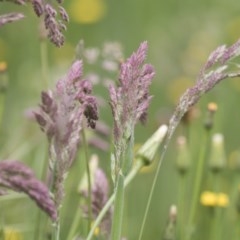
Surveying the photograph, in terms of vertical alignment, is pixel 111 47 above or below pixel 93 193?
above

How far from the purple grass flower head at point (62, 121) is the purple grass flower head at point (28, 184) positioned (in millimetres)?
165

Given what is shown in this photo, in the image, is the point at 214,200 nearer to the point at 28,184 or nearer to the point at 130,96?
the point at 130,96

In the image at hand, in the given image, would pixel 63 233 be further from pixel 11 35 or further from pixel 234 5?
pixel 234 5

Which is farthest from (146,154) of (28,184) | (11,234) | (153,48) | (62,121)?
(153,48)

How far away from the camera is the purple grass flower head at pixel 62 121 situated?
4.58ft

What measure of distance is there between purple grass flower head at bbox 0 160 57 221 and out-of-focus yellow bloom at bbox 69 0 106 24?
485 centimetres

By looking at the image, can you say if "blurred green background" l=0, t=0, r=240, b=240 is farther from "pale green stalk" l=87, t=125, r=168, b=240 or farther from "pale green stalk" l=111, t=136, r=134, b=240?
"pale green stalk" l=111, t=136, r=134, b=240

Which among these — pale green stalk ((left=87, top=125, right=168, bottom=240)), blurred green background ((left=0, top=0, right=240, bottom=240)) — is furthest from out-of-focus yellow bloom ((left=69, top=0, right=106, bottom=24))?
pale green stalk ((left=87, top=125, right=168, bottom=240))

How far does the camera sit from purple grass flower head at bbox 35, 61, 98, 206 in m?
1.39

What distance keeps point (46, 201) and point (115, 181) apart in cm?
36

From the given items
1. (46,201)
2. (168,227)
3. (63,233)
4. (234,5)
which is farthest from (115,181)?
(234,5)

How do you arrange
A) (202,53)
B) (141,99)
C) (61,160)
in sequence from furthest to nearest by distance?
(202,53), (141,99), (61,160)

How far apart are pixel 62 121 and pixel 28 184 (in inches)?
7.3

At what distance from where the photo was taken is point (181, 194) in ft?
8.59
